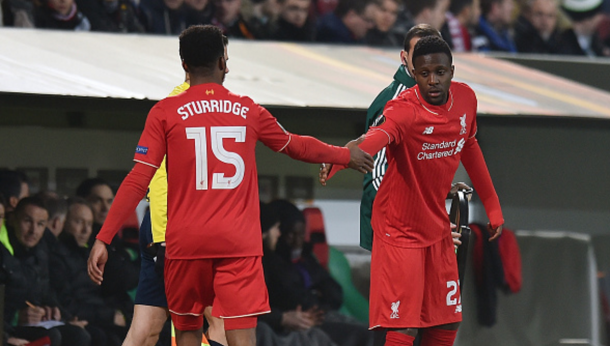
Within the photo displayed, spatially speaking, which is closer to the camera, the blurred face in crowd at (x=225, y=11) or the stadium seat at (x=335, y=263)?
the stadium seat at (x=335, y=263)

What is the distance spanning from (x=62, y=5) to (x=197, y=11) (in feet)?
3.55

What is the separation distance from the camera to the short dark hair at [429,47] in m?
4.16

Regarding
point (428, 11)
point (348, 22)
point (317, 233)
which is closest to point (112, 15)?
point (348, 22)

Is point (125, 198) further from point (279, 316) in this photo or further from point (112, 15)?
point (112, 15)

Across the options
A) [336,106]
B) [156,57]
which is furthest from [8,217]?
[336,106]

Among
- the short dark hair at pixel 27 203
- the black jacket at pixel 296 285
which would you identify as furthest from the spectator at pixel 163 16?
the black jacket at pixel 296 285

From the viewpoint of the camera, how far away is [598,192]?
27.8 feet

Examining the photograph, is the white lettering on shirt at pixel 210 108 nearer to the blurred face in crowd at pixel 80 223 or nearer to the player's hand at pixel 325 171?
the player's hand at pixel 325 171

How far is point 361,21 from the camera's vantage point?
8.25 metres

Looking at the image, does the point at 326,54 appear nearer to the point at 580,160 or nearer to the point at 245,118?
the point at 580,160

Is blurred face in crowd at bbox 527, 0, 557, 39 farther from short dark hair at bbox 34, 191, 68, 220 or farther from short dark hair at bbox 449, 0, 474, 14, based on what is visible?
short dark hair at bbox 34, 191, 68, 220

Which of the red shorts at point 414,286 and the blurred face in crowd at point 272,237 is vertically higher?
the blurred face in crowd at point 272,237

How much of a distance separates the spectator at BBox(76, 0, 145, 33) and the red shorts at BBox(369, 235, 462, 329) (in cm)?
366

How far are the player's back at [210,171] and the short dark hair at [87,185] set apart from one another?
3209 mm
